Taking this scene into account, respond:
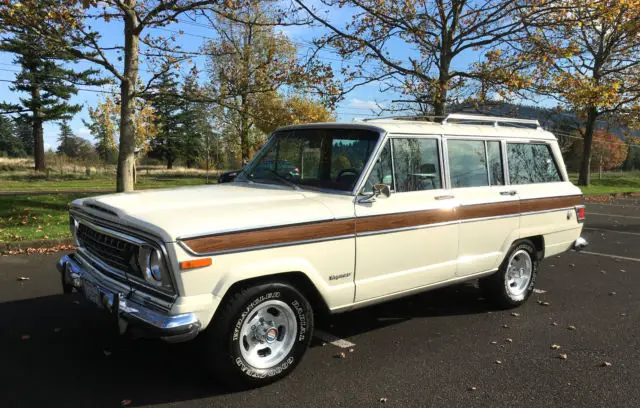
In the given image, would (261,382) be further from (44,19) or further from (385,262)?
(44,19)

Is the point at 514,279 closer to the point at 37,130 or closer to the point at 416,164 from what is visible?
the point at 416,164

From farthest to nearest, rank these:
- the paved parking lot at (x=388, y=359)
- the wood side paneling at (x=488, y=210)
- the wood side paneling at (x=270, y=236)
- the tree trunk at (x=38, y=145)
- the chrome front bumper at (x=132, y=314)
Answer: the tree trunk at (x=38, y=145) < the wood side paneling at (x=488, y=210) < the paved parking lot at (x=388, y=359) < the wood side paneling at (x=270, y=236) < the chrome front bumper at (x=132, y=314)

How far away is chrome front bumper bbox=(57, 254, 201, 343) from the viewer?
301cm

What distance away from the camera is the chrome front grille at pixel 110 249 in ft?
11.0

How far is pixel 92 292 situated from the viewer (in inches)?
141

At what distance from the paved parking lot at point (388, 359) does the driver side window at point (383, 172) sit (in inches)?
57.8

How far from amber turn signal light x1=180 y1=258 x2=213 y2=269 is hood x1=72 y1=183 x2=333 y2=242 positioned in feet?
0.55

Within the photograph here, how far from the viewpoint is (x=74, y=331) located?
4.54 metres

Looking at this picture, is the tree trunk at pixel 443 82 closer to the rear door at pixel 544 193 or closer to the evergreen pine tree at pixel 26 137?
the rear door at pixel 544 193

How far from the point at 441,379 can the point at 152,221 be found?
2445mm

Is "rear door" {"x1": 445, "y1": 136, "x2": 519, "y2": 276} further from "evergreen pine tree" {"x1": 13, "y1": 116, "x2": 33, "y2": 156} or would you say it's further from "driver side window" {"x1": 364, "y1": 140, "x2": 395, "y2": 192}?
"evergreen pine tree" {"x1": 13, "y1": 116, "x2": 33, "y2": 156}

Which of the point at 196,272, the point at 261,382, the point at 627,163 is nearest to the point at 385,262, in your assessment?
the point at 261,382

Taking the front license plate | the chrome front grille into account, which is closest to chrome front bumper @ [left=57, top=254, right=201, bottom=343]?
the front license plate

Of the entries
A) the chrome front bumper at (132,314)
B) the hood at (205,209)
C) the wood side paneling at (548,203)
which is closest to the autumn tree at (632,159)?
the wood side paneling at (548,203)
